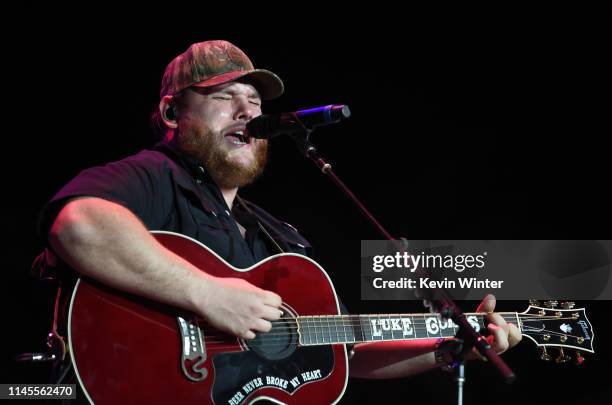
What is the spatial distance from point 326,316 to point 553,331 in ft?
4.22

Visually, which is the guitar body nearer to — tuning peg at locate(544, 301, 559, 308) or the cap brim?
the cap brim

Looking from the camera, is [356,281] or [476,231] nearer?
[356,281]

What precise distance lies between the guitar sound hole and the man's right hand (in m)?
0.06

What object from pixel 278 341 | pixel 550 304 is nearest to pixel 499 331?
pixel 550 304

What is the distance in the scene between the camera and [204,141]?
9.65ft

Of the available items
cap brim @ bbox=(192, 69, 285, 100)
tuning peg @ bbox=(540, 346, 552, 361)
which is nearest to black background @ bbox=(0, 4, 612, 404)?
cap brim @ bbox=(192, 69, 285, 100)

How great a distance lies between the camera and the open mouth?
2.97 metres

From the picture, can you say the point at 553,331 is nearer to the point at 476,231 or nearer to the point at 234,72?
the point at 476,231

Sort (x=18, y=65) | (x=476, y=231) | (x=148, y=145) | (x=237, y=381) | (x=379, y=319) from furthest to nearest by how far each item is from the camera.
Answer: (x=476, y=231)
(x=148, y=145)
(x=18, y=65)
(x=379, y=319)
(x=237, y=381)

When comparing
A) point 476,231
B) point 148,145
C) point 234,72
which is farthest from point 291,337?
point 476,231

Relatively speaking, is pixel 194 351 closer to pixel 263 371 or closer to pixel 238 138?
pixel 263 371

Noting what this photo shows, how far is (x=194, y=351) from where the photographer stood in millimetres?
2129

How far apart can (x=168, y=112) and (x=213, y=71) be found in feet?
1.07

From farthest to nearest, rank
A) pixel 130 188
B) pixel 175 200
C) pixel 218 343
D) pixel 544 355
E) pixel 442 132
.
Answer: pixel 442 132, pixel 544 355, pixel 175 200, pixel 130 188, pixel 218 343
